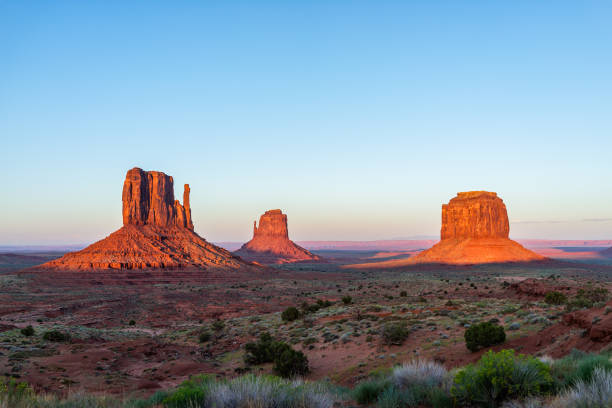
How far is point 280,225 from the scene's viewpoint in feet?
604

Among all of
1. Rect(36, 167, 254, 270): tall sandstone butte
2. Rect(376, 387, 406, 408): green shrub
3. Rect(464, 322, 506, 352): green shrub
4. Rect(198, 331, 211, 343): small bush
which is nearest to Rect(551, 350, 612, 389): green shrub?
Rect(376, 387, 406, 408): green shrub

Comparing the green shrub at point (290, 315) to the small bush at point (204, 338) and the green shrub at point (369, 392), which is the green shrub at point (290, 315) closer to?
the small bush at point (204, 338)

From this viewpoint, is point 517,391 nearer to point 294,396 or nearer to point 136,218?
point 294,396

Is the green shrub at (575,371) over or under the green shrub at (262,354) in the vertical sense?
over

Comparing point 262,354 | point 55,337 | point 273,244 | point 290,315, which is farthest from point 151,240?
point 273,244

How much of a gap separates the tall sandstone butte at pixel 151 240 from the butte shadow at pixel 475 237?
190 feet

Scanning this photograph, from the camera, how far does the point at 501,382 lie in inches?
233

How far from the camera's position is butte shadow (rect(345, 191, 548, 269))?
104 m

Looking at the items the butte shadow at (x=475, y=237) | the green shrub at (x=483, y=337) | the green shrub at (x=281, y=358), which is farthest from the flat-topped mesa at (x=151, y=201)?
the green shrub at (x=483, y=337)

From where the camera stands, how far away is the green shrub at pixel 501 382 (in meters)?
5.81

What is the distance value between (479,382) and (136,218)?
4006 inches

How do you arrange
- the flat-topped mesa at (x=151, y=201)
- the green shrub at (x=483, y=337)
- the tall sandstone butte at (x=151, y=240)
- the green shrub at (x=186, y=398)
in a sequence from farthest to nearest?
the flat-topped mesa at (x=151, y=201), the tall sandstone butte at (x=151, y=240), the green shrub at (x=483, y=337), the green shrub at (x=186, y=398)

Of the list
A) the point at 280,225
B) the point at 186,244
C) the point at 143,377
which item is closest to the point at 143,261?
the point at 186,244

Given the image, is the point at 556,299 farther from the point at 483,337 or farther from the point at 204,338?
the point at 204,338
